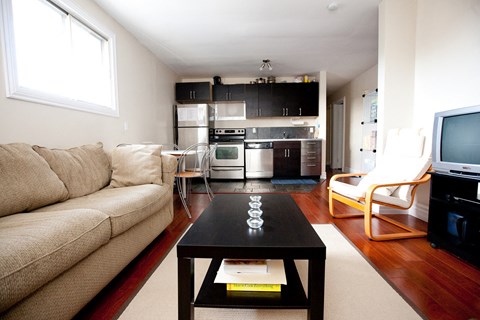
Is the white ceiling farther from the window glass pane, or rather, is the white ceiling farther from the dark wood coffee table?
A: the dark wood coffee table

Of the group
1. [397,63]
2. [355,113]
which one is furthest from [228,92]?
[397,63]

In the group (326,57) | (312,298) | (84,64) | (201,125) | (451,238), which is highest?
(326,57)

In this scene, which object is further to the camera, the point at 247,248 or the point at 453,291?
the point at 453,291

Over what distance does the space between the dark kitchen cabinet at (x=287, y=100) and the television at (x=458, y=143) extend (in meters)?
3.38

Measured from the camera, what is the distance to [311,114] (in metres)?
5.08

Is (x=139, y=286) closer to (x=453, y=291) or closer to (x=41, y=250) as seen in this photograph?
(x=41, y=250)

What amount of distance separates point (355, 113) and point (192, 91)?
3.90 m

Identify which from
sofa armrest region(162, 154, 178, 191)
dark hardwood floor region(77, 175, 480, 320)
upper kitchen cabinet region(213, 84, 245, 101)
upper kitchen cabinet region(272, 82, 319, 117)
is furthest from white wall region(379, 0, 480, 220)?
upper kitchen cabinet region(213, 84, 245, 101)

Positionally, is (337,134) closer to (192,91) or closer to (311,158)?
(311,158)

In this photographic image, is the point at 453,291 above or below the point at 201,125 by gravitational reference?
below

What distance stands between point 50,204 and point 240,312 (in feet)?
4.47

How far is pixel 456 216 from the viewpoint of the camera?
1667 millimetres

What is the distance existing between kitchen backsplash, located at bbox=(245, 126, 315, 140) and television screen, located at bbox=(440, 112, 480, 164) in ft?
11.9

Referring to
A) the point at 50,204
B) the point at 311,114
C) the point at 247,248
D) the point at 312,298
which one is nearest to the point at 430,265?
the point at 312,298
